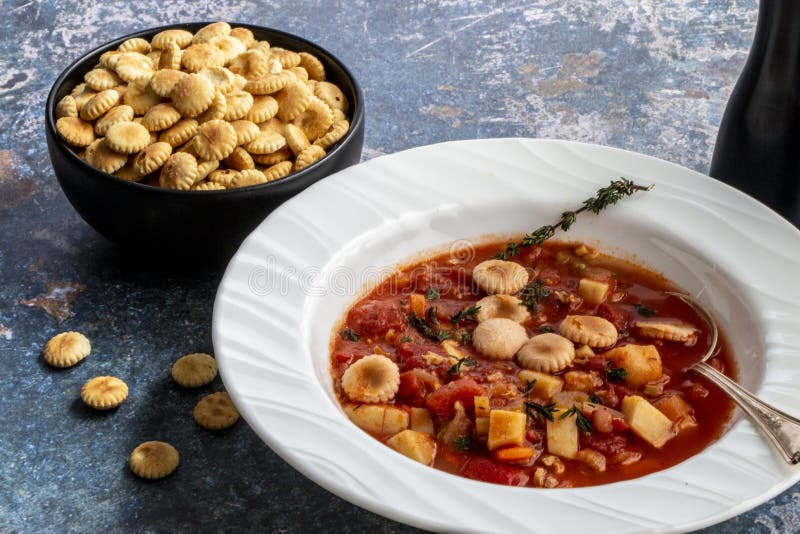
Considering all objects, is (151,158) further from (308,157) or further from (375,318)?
(375,318)

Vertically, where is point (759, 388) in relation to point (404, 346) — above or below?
above

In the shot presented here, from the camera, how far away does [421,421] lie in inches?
130

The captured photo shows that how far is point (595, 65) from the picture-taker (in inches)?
227

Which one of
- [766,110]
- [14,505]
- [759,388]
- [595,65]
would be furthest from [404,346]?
[595,65]

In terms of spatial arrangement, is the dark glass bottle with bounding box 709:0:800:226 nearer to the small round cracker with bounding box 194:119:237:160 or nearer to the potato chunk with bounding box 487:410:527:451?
the potato chunk with bounding box 487:410:527:451

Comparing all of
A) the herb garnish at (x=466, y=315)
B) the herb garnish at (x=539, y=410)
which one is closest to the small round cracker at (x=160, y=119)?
the herb garnish at (x=466, y=315)

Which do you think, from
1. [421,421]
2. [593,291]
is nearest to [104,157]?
[421,421]

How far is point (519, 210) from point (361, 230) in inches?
27.0

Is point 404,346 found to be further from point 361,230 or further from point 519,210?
point 519,210

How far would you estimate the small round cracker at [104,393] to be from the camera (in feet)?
12.1

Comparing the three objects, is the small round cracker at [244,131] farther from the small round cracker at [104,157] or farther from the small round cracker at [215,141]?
the small round cracker at [104,157]

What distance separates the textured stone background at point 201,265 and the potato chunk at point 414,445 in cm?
33

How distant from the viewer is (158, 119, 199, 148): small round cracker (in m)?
4.11

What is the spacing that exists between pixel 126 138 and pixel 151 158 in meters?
0.13
